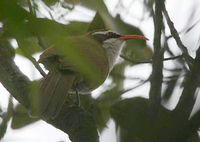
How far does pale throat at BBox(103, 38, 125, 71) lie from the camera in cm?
401

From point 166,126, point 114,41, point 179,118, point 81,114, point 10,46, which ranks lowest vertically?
point 114,41

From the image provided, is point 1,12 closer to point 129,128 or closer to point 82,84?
point 129,128

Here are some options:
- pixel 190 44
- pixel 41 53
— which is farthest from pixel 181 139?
pixel 41 53

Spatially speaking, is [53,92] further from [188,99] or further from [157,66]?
[188,99]

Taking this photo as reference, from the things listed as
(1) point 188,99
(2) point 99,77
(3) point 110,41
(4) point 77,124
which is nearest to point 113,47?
(3) point 110,41

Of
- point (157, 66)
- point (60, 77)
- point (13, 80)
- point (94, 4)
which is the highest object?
point (94, 4)

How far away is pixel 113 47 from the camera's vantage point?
4.21 meters

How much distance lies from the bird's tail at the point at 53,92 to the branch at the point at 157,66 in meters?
0.92

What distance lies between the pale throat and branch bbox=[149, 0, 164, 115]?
185 centimetres

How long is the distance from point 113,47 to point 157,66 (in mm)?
2515

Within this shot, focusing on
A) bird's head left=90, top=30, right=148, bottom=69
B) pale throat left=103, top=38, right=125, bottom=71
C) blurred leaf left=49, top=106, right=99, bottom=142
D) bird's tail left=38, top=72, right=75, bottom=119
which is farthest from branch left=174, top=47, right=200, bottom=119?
bird's head left=90, top=30, right=148, bottom=69

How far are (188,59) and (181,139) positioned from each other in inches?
40.4

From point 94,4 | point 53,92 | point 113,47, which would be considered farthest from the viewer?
point 113,47

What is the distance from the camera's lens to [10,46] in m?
2.71
